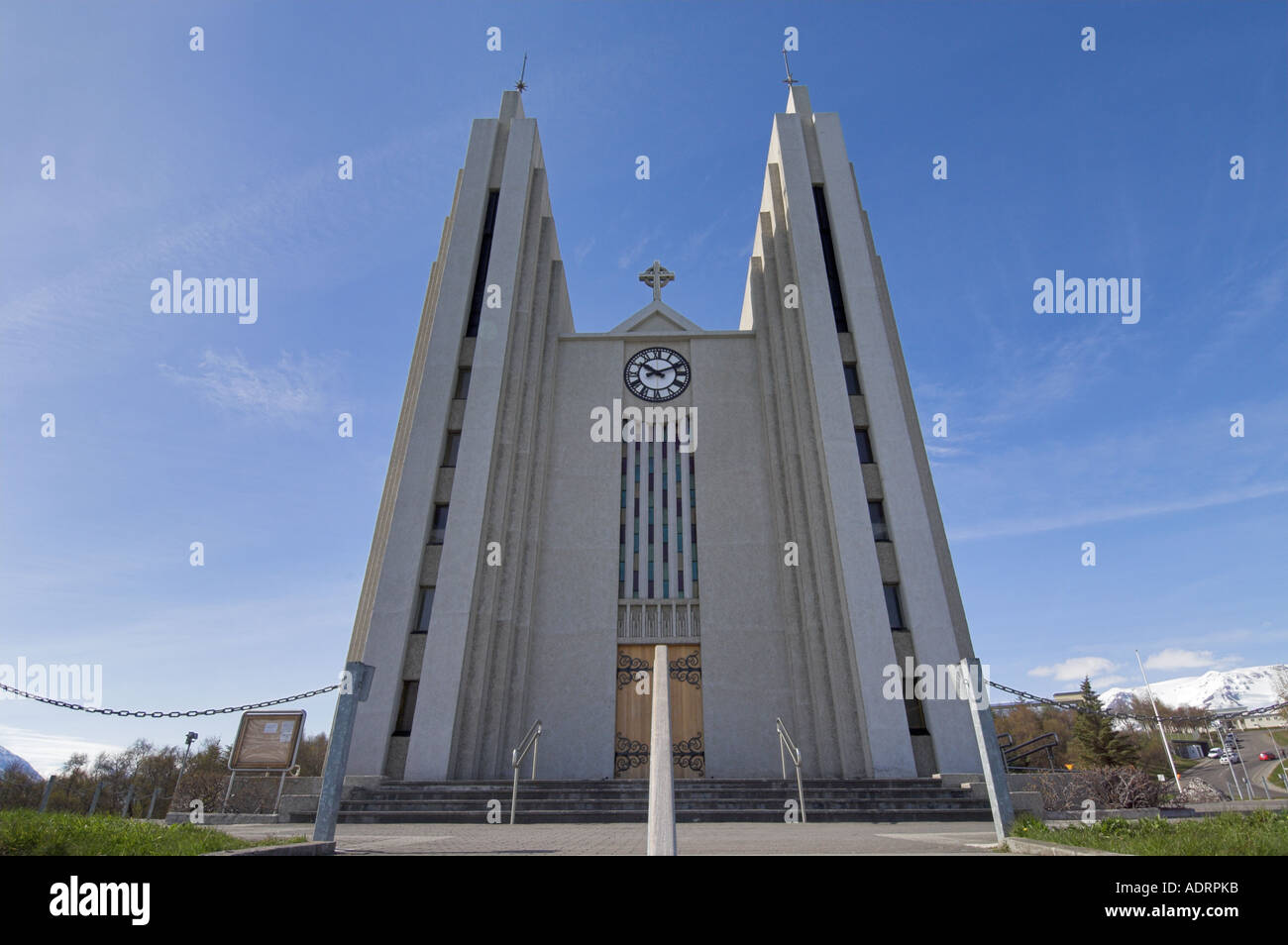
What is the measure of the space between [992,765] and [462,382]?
16578mm

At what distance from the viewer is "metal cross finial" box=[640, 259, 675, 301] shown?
998 inches

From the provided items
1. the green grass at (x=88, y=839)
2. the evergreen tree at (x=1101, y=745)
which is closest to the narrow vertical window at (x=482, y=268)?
the green grass at (x=88, y=839)

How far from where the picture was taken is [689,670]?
59.8 feet

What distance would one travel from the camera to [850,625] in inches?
608

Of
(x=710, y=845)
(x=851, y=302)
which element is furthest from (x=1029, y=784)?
(x=851, y=302)

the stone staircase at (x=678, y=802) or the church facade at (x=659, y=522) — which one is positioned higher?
the church facade at (x=659, y=522)

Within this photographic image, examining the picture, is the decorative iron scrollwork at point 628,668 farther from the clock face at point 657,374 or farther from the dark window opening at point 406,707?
the clock face at point 657,374

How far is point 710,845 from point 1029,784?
9.42 metres

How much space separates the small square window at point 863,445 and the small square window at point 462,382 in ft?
36.0

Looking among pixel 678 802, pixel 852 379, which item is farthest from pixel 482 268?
pixel 678 802

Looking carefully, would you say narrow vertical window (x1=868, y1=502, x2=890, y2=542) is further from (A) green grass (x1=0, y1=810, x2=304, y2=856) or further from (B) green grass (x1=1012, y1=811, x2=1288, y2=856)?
(A) green grass (x1=0, y1=810, x2=304, y2=856)

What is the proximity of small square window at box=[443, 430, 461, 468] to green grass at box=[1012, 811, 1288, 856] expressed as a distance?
50.6 feet

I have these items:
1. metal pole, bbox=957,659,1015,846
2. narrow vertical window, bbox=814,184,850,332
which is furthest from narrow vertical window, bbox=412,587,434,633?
narrow vertical window, bbox=814,184,850,332

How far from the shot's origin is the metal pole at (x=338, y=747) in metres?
5.76
